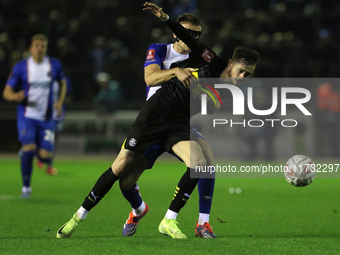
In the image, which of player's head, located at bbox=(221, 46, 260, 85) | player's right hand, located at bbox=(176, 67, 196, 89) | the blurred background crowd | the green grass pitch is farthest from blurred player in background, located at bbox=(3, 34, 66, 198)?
the blurred background crowd

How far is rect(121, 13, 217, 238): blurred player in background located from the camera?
5.29 metres

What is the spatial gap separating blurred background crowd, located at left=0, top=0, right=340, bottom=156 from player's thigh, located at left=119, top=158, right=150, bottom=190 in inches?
379

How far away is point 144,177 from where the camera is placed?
12.1 metres

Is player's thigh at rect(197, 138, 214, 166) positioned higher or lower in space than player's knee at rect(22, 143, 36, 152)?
higher

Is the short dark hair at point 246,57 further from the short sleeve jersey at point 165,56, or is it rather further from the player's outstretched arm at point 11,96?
the player's outstretched arm at point 11,96

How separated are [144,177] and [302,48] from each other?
257 inches

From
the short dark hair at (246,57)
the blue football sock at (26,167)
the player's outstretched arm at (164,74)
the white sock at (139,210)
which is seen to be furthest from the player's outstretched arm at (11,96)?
the short dark hair at (246,57)

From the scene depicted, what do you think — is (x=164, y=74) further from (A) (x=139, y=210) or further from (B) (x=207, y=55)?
(A) (x=139, y=210)

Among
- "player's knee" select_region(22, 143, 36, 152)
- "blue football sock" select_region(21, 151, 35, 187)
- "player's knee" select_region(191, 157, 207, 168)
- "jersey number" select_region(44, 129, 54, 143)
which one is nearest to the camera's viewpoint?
"player's knee" select_region(191, 157, 207, 168)

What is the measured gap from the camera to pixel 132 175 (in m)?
5.45

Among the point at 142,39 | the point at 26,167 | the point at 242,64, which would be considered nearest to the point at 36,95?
the point at 26,167

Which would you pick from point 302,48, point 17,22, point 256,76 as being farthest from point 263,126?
point 17,22

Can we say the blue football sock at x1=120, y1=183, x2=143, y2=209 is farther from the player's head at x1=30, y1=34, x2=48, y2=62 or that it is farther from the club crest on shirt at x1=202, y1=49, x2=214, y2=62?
the player's head at x1=30, y1=34, x2=48, y2=62

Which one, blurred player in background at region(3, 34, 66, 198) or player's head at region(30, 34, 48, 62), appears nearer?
player's head at region(30, 34, 48, 62)
